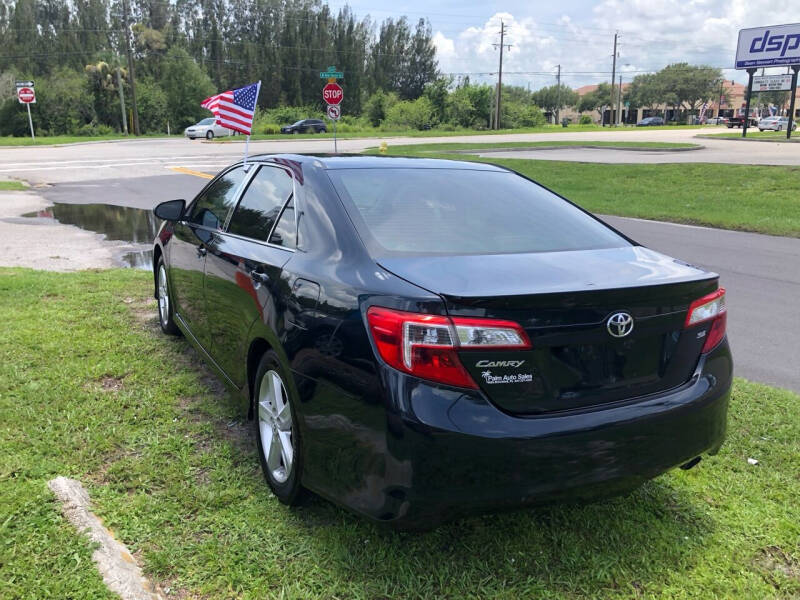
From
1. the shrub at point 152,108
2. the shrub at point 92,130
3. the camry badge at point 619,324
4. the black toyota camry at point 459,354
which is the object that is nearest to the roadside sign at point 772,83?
the black toyota camry at point 459,354

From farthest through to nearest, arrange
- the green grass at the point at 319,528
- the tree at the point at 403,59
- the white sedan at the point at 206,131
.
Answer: the tree at the point at 403,59 → the white sedan at the point at 206,131 → the green grass at the point at 319,528

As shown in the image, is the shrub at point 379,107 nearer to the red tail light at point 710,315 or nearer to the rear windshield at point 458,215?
the rear windshield at point 458,215

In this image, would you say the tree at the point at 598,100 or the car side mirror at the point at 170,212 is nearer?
the car side mirror at the point at 170,212

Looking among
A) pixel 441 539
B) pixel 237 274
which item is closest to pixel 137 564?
pixel 441 539

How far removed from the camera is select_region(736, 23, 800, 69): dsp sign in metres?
35.2

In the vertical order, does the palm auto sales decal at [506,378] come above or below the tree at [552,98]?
below

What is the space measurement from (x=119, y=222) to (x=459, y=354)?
38.5ft

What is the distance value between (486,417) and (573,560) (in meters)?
0.86

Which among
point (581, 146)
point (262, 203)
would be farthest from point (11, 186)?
point (581, 146)

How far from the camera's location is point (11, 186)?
18406 millimetres

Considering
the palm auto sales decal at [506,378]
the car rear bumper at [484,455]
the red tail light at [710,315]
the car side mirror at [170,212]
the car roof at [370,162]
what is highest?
the car roof at [370,162]

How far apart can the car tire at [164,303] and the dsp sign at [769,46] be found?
1558 inches

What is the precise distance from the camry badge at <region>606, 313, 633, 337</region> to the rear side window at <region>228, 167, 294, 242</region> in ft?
5.72

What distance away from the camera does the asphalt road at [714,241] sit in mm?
5465
